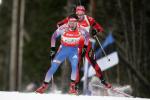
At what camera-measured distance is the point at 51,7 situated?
953 cm

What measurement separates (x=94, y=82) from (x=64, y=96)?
1302mm

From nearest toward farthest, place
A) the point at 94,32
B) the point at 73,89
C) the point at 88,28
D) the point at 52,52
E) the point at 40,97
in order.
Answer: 1. the point at 40,97
2. the point at 73,89
3. the point at 52,52
4. the point at 88,28
5. the point at 94,32

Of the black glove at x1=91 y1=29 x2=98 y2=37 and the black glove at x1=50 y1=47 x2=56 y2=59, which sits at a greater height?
the black glove at x1=91 y1=29 x2=98 y2=37

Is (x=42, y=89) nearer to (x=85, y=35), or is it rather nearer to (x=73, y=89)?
(x=73, y=89)

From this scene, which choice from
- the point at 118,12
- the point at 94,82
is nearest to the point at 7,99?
the point at 94,82

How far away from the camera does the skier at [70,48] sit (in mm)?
5660

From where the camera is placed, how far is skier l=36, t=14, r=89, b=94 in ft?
18.6

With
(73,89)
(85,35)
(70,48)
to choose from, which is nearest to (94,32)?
(85,35)

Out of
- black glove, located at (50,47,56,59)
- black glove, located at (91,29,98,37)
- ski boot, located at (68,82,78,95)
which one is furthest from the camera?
black glove, located at (91,29,98,37)

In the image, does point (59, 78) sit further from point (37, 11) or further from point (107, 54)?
point (37, 11)

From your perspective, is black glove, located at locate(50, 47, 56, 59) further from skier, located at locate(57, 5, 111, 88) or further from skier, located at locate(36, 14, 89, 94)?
skier, located at locate(57, 5, 111, 88)

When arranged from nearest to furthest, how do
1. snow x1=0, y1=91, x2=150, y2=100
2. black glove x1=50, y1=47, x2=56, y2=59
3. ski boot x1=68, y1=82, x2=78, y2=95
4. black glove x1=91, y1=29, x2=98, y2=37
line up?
1. snow x1=0, y1=91, x2=150, y2=100
2. ski boot x1=68, y1=82, x2=78, y2=95
3. black glove x1=50, y1=47, x2=56, y2=59
4. black glove x1=91, y1=29, x2=98, y2=37

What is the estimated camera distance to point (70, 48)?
5.68 meters

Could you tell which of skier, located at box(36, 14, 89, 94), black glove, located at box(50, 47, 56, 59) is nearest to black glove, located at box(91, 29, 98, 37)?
skier, located at box(36, 14, 89, 94)
